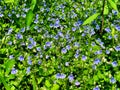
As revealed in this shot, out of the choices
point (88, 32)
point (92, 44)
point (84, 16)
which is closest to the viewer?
point (92, 44)

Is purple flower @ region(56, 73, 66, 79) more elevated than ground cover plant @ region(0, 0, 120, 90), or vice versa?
ground cover plant @ region(0, 0, 120, 90)

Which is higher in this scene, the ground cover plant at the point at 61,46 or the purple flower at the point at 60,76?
the ground cover plant at the point at 61,46

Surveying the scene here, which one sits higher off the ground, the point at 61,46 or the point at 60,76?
the point at 61,46

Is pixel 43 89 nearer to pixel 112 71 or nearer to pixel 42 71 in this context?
pixel 42 71

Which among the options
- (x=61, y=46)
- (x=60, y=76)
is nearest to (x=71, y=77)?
(x=60, y=76)

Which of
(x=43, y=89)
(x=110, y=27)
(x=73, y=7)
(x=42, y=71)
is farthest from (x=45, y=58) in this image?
(x=73, y=7)

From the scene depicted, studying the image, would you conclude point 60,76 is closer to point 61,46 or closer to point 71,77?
point 71,77

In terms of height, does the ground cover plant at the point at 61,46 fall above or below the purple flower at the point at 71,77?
above

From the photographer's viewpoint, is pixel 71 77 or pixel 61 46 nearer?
pixel 71 77
